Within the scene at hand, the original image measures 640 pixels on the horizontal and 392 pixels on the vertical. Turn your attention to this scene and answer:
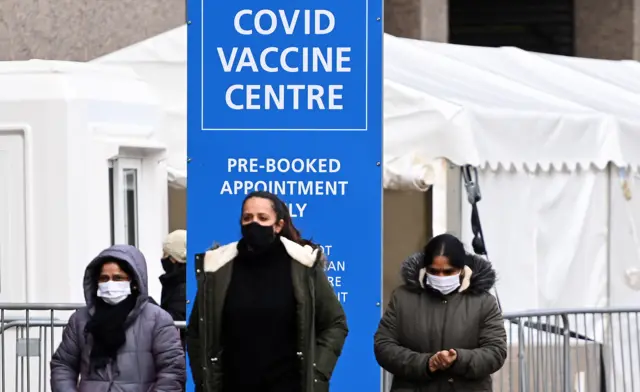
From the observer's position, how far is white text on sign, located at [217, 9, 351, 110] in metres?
6.00

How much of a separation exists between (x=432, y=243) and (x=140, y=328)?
4.36 ft

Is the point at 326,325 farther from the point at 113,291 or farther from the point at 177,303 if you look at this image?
the point at 177,303

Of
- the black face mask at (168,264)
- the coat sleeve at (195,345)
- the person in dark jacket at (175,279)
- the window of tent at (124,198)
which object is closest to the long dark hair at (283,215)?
the coat sleeve at (195,345)

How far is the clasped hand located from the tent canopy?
4.24 meters

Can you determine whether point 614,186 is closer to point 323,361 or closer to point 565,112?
point 565,112

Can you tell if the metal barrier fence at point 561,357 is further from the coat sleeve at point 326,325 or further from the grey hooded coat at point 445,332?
the coat sleeve at point 326,325

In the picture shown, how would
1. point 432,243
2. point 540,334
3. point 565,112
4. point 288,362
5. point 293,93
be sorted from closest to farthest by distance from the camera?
point 288,362, point 293,93, point 432,243, point 540,334, point 565,112

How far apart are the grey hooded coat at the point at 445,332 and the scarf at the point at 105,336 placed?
1121mm

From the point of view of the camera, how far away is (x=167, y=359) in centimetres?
609

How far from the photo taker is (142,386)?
6.08 m

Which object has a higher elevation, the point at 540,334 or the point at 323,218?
the point at 323,218

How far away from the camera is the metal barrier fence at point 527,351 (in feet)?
28.8

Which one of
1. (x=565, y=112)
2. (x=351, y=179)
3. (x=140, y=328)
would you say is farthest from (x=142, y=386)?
(x=565, y=112)

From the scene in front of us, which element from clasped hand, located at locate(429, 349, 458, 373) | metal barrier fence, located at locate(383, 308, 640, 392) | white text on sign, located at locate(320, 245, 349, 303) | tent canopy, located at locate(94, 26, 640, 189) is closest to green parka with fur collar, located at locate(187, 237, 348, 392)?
white text on sign, located at locate(320, 245, 349, 303)
